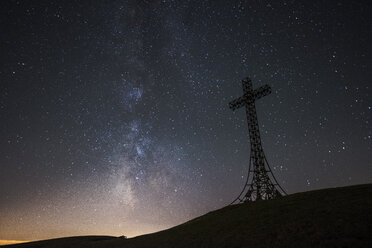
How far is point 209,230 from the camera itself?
14891 mm

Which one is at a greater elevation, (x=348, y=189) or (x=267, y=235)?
(x=348, y=189)

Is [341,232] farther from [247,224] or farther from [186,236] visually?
[186,236]

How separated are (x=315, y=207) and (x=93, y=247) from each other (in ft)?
61.3

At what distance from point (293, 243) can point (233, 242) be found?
2969mm

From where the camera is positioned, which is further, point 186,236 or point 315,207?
point 186,236

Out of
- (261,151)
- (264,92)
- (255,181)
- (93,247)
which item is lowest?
(93,247)

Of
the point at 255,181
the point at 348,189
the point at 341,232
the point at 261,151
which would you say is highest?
the point at 261,151

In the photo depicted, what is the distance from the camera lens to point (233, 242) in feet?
37.6

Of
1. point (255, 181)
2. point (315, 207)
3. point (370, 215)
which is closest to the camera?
point (370, 215)

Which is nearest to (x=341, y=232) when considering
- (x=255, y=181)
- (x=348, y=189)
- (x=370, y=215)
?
(x=370, y=215)

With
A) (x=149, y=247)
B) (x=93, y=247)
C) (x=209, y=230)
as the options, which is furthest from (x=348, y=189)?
(x=93, y=247)

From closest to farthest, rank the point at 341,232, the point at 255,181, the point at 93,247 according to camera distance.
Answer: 1. the point at 341,232
2. the point at 93,247
3. the point at 255,181

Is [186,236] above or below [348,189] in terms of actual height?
below

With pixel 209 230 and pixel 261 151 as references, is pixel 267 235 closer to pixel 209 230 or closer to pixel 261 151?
pixel 209 230
